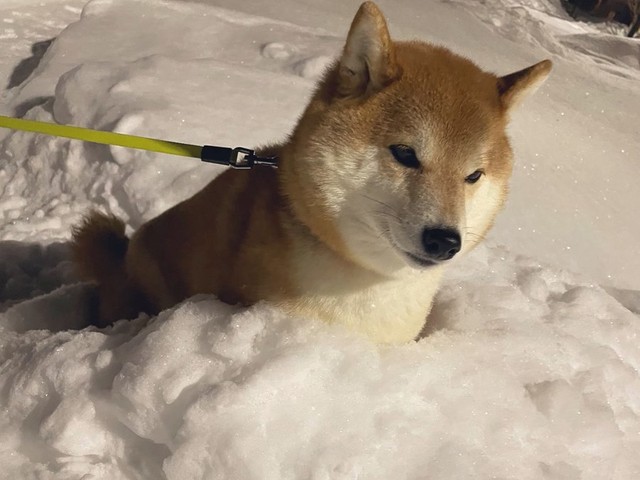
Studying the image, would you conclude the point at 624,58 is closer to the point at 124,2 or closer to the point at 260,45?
the point at 260,45

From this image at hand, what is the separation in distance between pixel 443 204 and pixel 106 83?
59.2 inches

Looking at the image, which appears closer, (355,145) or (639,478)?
(355,145)

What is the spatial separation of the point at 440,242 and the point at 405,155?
5.6 inches

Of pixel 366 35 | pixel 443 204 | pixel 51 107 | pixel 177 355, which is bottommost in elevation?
pixel 51 107

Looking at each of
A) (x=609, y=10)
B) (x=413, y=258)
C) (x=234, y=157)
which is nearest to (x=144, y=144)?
(x=234, y=157)

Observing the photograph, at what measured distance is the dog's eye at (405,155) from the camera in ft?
2.64

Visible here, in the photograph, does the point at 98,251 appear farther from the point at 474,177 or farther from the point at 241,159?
the point at 474,177

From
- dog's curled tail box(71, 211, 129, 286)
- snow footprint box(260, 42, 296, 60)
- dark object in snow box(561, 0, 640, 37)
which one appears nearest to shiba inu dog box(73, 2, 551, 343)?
dog's curled tail box(71, 211, 129, 286)

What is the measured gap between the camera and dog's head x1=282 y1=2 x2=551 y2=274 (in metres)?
0.78

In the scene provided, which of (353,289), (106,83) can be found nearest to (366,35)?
(353,289)

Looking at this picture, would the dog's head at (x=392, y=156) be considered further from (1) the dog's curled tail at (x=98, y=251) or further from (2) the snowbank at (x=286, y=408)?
(1) the dog's curled tail at (x=98, y=251)

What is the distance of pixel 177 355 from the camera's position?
0.88 meters

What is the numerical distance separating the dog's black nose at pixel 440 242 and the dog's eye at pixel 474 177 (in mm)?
123

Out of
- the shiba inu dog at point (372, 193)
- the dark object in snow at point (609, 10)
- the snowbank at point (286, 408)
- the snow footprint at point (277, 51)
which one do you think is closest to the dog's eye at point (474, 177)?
the shiba inu dog at point (372, 193)
